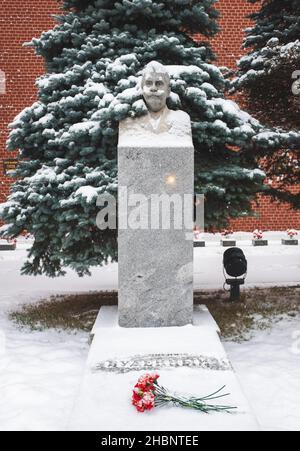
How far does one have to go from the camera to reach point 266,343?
5.23 metres

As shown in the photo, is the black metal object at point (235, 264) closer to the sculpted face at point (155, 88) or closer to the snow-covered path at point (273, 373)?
the snow-covered path at point (273, 373)

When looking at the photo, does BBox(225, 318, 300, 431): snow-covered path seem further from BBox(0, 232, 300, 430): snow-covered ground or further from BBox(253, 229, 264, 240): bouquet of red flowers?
BBox(253, 229, 264, 240): bouquet of red flowers

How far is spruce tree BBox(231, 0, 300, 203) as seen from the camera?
19.7 feet

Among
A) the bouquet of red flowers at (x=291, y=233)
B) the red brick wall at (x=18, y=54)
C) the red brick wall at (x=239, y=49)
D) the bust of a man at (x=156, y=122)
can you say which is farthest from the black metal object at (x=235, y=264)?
the red brick wall at (x=18, y=54)

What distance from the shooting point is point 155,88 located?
4840 mm

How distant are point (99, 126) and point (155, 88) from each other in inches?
31.3

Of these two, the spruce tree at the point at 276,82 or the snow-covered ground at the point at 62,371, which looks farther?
the spruce tree at the point at 276,82

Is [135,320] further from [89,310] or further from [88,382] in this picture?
[89,310]

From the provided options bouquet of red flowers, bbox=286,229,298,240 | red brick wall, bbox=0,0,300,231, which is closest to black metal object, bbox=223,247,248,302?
bouquet of red flowers, bbox=286,229,298,240

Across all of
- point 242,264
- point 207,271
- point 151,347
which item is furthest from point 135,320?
point 207,271

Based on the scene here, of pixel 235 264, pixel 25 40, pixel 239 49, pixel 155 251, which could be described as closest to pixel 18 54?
pixel 25 40

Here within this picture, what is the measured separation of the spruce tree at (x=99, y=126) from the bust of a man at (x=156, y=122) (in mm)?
301

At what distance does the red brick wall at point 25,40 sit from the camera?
38.1 ft
